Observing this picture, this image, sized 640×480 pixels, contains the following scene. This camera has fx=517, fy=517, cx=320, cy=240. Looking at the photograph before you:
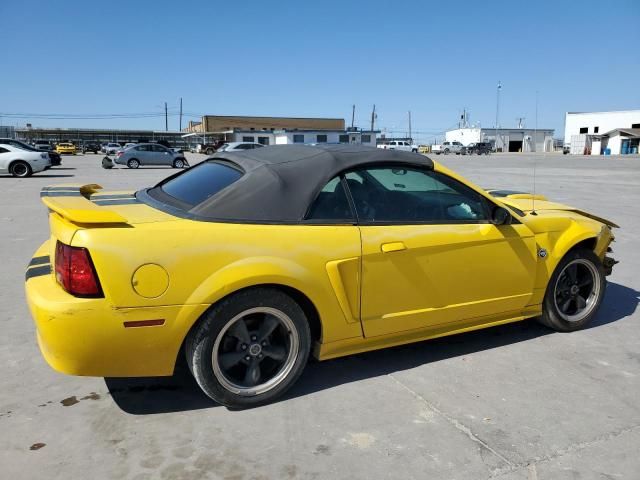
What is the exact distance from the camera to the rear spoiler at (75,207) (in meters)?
2.66

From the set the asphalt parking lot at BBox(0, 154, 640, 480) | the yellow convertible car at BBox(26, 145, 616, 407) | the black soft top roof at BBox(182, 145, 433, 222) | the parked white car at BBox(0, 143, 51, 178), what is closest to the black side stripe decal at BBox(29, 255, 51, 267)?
the yellow convertible car at BBox(26, 145, 616, 407)

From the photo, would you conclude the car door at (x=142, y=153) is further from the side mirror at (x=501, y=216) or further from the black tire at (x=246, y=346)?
the black tire at (x=246, y=346)

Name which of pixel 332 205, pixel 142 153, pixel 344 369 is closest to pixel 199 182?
pixel 332 205

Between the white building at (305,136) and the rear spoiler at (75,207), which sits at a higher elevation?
the white building at (305,136)

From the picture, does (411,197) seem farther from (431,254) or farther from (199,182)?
(199,182)

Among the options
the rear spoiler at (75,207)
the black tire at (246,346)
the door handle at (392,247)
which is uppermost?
the rear spoiler at (75,207)

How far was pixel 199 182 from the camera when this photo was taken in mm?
3514

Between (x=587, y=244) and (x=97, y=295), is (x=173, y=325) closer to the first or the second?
(x=97, y=295)

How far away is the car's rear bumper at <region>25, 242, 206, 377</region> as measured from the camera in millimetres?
2570

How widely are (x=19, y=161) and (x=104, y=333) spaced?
20610 millimetres

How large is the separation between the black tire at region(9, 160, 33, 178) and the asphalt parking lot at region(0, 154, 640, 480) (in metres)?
18.7

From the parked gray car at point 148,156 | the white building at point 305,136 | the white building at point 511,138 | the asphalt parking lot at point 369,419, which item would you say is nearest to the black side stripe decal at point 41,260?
the asphalt parking lot at point 369,419

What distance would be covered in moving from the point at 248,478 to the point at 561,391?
2054 millimetres

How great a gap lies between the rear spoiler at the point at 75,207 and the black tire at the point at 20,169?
19.1 metres
